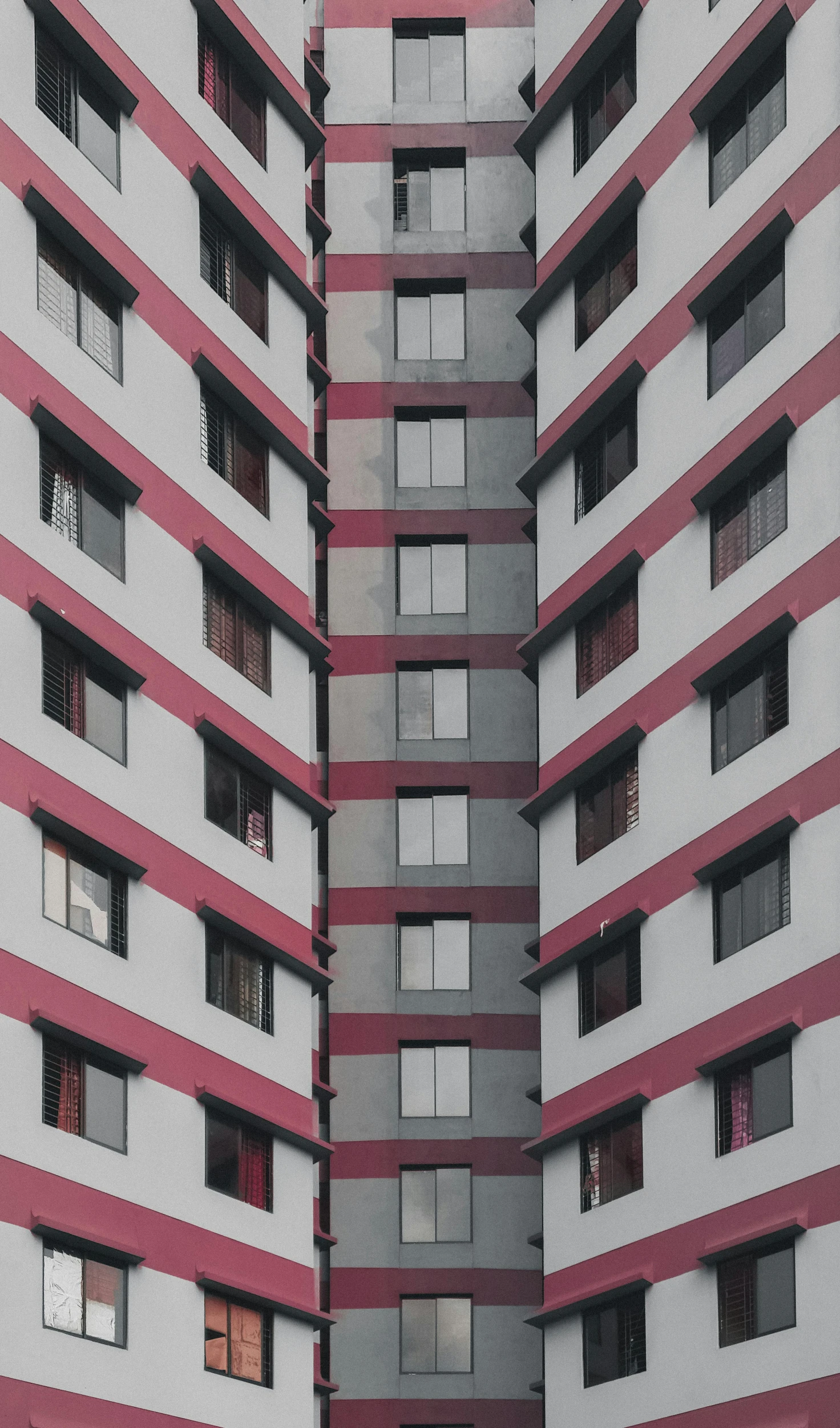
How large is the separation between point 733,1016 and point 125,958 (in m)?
10.3

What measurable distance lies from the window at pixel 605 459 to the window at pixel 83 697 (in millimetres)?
11785

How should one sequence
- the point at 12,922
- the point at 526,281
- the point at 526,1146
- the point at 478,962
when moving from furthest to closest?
the point at 526,281 < the point at 478,962 < the point at 526,1146 < the point at 12,922

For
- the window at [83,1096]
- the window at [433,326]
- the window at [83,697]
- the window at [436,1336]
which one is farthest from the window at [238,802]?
the window at [433,326]

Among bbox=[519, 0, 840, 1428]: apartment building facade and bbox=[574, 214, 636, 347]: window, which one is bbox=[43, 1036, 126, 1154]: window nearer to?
bbox=[519, 0, 840, 1428]: apartment building facade

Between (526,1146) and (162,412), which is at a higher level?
(162,412)

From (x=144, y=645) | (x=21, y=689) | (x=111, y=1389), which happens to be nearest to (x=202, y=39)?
(x=144, y=645)

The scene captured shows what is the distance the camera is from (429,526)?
49.9 metres

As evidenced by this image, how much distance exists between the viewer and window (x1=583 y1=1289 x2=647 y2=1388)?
1423 inches

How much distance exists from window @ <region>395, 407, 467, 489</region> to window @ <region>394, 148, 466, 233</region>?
496 centimetres

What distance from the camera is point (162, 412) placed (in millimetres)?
37031

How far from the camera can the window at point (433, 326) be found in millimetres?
51094

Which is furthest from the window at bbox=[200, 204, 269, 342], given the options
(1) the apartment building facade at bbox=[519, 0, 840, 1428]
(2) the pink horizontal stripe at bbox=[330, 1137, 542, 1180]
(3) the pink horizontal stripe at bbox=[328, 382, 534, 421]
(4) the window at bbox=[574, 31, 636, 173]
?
(2) the pink horizontal stripe at bbox=[330, 1137, 542, 1180]

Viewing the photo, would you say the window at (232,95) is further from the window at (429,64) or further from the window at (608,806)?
the window at (608,806)

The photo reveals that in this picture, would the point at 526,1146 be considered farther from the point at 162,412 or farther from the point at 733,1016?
the point at 162,412
